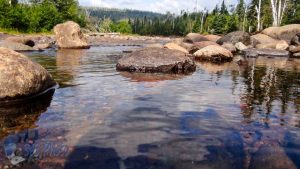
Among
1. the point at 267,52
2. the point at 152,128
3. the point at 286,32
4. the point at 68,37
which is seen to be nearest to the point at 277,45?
the point at 267,52

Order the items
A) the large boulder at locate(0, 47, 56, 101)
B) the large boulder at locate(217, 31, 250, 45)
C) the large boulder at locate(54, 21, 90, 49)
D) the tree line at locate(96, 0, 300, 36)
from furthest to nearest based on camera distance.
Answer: the tree line at locate(96, 0, 300, 36) < the large boulder at locate(217, 31, 250, 45) < the large boulder at locate(54, 21, 90, 49) < the large boulder at locate(0, 47, 56, 101)

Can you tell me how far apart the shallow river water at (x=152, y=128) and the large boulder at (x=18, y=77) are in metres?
0.39

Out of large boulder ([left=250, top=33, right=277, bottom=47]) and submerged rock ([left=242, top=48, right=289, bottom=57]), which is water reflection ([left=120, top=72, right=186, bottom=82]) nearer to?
submerged rock ([left=242, top=48, right=289, bottom=57])

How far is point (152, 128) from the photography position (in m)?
6.35

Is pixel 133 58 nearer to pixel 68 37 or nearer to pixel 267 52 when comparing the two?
pixel 267 52

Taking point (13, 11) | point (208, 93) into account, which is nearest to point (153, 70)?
point (208, 93)

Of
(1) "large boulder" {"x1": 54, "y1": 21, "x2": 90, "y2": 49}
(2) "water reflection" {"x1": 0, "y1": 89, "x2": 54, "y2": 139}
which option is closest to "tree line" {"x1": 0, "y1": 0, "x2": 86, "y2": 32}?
(1) "large boulder" {"x1": 54, "y1": 21, "x2": 90, "y2": 49}

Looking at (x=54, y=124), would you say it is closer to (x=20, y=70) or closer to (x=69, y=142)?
(x=69, y=142)

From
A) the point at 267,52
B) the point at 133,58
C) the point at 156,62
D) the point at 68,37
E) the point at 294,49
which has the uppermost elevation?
the point at 68,37

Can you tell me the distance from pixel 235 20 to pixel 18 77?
76987 millimetres

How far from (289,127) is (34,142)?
176 inches

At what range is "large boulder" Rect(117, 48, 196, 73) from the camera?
46.0 ft

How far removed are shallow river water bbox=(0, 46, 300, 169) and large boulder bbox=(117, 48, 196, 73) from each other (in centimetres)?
325

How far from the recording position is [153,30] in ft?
417
